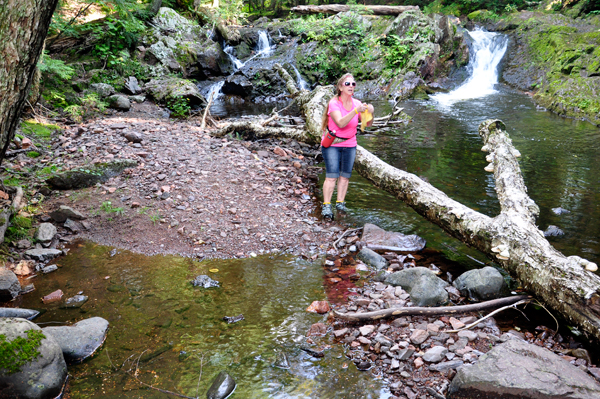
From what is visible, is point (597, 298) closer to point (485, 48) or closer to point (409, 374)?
point (409, 374)

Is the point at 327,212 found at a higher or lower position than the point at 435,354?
lower

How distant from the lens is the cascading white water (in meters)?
18.4

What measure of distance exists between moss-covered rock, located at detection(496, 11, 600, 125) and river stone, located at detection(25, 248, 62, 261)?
15.5 meters

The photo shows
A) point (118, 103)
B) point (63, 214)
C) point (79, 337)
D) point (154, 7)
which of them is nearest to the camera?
point (79, 337)

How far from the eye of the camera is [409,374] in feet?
9.62

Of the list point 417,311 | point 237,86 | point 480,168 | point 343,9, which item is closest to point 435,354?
point 417,311

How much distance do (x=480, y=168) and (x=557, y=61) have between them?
13.2 metres

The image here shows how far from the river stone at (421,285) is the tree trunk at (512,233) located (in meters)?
0.79

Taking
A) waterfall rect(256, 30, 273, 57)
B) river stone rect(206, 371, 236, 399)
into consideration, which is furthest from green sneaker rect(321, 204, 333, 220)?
waterfall rect(256, 30, 273, 57)

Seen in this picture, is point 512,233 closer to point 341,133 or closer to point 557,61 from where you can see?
point 341,133

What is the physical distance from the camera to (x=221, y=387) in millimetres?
2824

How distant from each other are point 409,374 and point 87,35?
14.1m

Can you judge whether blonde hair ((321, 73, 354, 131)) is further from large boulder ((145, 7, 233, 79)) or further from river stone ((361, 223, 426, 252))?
large boulder ((145, 7, 233, 79))

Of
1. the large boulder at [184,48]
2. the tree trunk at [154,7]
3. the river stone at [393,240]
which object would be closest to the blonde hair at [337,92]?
the river stone at [393,240]
